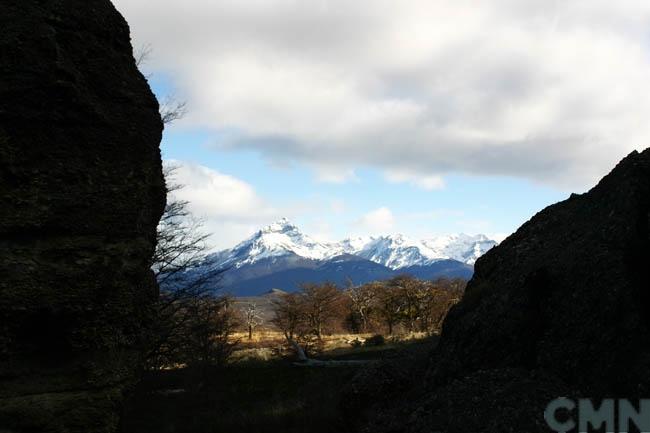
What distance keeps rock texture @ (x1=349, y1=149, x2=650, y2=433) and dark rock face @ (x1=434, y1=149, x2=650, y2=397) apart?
17 mm

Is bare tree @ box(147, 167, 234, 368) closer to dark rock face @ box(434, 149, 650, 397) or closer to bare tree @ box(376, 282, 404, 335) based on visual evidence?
dark rock face @ box(434, 149, 650, 397)

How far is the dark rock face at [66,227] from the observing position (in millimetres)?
4875

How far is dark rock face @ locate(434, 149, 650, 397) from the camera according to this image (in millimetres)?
7324

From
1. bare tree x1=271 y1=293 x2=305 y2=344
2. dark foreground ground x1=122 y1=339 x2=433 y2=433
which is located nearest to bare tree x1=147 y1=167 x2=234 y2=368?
dark foreground ground x1=122 y1=339 x2=433 y2=433

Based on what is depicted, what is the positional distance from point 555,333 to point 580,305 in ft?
1.86

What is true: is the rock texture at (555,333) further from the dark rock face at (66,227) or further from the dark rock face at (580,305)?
the dark rock face at (66,227)

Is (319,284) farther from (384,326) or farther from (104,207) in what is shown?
(104,207)

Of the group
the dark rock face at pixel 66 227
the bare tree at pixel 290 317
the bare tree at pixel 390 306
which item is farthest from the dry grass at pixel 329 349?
the dark rock face at pixel 66 227

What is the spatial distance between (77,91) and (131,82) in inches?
32.6

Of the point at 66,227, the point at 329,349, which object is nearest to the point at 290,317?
the point at 329,349

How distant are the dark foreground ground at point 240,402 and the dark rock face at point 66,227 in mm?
6996

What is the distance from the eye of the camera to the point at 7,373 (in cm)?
482

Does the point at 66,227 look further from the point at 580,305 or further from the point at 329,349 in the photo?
the point at 329,349

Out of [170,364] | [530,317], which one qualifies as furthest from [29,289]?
[170,364]
